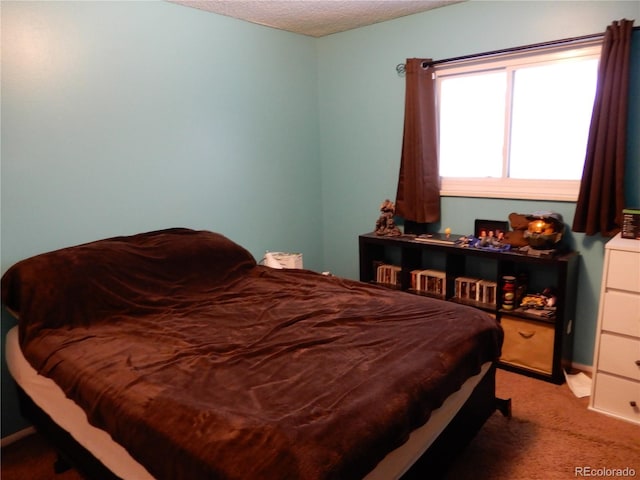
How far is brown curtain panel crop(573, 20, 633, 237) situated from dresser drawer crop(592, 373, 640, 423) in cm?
84

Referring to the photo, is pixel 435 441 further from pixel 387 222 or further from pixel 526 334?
pixel 387 222

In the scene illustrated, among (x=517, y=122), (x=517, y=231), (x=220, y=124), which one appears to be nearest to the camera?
(x=517, y=231)

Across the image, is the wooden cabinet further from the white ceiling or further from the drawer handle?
the white ceiling

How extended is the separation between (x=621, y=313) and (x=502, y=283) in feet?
2.39

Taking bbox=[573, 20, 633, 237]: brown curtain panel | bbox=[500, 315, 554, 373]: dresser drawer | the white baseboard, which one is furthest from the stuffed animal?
the white baseboard

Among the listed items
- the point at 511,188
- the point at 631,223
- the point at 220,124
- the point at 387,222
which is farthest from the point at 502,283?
the point at 220,124

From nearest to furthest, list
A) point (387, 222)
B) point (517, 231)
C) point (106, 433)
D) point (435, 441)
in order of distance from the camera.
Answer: point (106, 433)
point (435, 441)
point (517, 231)
point (387, 222)

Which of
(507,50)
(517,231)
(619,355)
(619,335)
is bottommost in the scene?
(619,355)

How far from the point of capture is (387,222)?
356 centimetres

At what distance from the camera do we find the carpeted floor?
6.70 feet

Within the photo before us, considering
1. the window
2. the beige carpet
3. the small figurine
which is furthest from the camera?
the small figurine

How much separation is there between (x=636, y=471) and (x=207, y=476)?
6.35 feet

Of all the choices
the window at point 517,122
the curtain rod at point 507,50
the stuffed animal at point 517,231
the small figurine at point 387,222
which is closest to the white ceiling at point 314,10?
the curtain rod at point 507,50

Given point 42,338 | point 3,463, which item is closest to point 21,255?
point 42,338
